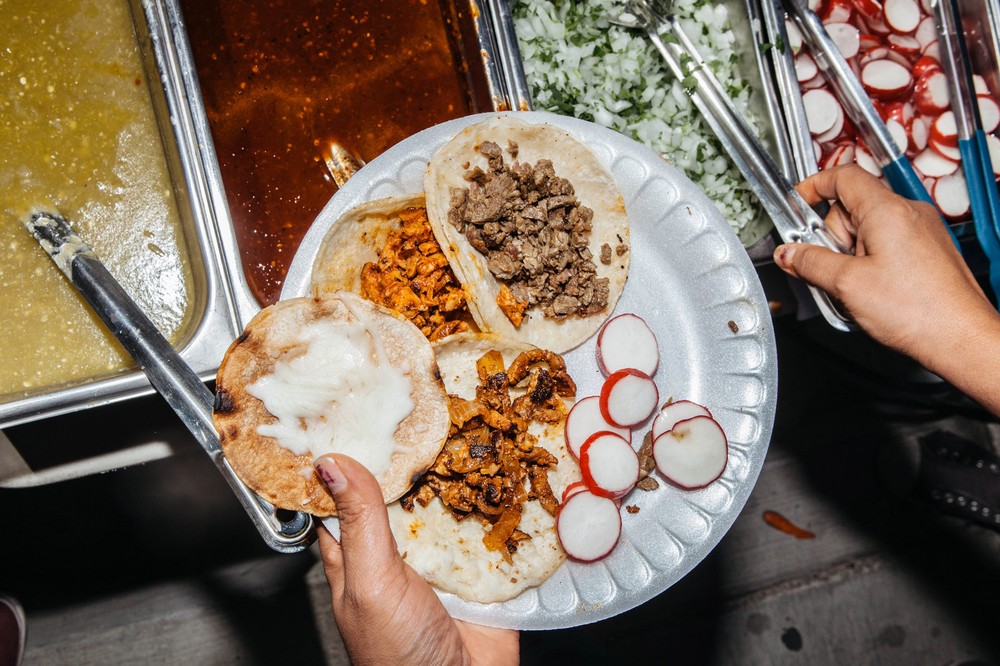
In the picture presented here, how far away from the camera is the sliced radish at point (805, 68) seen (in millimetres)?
2604

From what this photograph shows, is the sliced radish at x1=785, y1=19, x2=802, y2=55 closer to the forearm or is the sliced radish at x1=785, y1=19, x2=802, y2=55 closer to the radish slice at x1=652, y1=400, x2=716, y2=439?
the forearm

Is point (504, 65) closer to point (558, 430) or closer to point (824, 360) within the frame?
point (558, 430)

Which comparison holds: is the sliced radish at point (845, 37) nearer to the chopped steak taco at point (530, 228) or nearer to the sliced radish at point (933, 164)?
the sliced radish at point (933, 164)

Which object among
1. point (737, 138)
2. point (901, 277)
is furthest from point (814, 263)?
point (737, 138)

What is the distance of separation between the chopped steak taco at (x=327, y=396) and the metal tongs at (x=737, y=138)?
52.5 inches

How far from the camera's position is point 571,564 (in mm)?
2275

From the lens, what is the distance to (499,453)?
2.26m

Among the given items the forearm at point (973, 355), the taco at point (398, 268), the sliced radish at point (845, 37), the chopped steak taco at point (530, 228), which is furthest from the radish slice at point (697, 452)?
the sliced radish at point (845, 37)

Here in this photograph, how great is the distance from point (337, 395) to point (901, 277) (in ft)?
6.03

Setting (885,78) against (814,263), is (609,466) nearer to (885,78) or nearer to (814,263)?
(814,263)

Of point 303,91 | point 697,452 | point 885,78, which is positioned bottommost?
point 697,452

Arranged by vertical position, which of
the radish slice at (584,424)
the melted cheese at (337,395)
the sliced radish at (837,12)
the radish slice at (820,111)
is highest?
the sliced radish at (837,12)

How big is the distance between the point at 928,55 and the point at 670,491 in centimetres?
206

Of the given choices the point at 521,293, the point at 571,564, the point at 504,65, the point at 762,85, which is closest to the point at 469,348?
the point at 521,293
